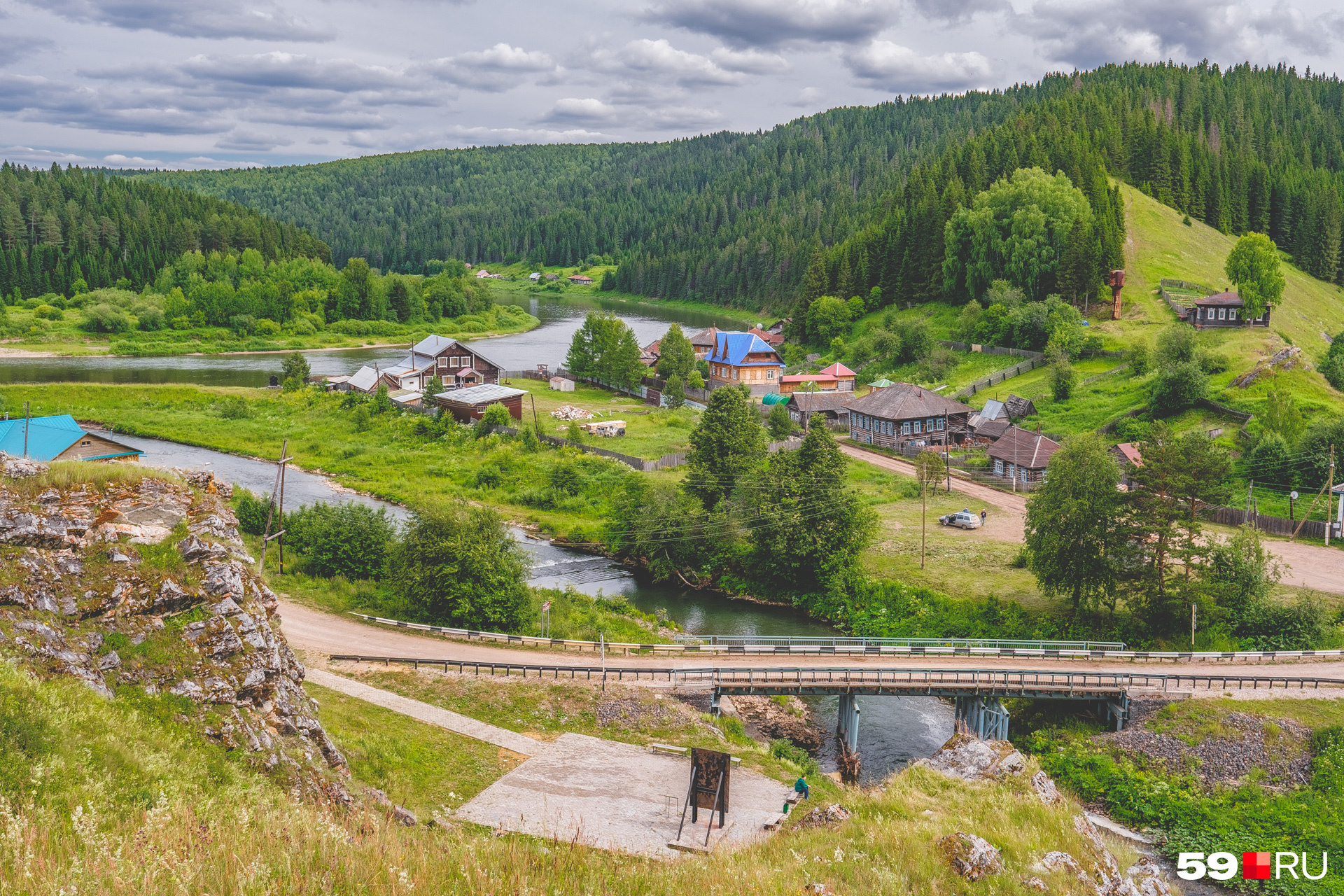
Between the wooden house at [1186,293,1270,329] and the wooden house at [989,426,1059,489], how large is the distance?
2621cm

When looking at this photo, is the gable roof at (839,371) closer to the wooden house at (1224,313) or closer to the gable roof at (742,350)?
the gable roof at (742,350)

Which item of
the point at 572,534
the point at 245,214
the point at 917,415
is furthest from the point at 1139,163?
the point at 245,214

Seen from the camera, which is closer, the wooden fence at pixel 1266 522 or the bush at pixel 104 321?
the wooden fence at pixel 1266 522

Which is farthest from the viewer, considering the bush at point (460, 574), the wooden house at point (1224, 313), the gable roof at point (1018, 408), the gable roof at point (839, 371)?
the gable roof at point (839, 371)

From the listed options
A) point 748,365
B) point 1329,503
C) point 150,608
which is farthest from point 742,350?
point 150,608

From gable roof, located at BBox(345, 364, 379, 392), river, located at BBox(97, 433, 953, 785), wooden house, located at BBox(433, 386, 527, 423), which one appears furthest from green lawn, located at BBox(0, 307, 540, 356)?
wooden house, located at BBox(433, 386, 527, 423)

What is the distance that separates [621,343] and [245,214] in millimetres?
114693

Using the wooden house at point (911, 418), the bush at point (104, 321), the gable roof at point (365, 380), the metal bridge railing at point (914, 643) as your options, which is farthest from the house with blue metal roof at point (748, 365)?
the bush at point (104, 321)

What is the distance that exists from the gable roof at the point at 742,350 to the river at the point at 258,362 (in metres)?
19.4

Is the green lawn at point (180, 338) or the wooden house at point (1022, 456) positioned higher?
the green lawn at point (180, 338)

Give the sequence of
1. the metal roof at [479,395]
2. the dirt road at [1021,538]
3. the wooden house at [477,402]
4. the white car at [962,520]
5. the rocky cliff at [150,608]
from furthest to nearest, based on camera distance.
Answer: the metal roof at [479,395] < the wooden house at [477,402] < the white car at [962,520] < the dirt road at [1021,538] < the rocky cliff at [150,608]

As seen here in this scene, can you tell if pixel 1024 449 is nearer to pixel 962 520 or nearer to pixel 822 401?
pixel 962 520

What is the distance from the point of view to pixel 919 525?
51594 mm

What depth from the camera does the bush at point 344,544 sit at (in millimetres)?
42594
